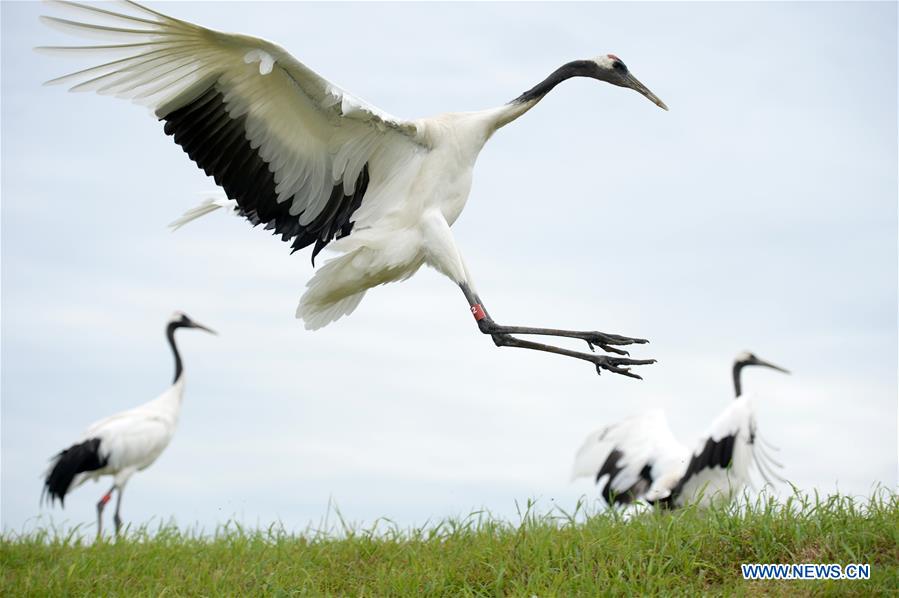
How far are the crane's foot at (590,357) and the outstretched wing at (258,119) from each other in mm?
1119

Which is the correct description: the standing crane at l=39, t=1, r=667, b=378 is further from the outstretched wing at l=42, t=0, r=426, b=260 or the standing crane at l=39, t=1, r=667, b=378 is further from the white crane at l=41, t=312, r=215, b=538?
the white crane at l=41, t=312, r=215, b=538

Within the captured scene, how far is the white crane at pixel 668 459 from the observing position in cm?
869

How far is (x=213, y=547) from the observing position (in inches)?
264

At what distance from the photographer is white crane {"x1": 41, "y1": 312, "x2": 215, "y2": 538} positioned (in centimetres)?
1130

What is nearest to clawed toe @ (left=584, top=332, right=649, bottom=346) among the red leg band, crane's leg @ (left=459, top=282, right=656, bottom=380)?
crane's leg @ (left=459, top=282, right=656, bottom=380)

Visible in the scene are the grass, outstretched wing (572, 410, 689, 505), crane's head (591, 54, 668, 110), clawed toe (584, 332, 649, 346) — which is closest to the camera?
the grass

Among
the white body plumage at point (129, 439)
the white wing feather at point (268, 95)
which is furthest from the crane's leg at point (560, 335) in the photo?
the white body plumage at point (129, 439)

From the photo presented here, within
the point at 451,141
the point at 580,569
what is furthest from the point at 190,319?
the point at 580,569

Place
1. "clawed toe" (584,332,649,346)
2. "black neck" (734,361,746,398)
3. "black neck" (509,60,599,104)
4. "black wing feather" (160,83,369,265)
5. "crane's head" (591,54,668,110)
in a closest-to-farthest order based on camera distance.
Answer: "black wing feather" (160,83,369,265)
"clawed toe" (584,332,649,346)
"black neck" (509,60,599,104)
"crane's head" (591,54,668,110)
"black neck" (734,361,746,398)

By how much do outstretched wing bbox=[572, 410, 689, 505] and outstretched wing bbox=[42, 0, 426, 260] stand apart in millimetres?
4227

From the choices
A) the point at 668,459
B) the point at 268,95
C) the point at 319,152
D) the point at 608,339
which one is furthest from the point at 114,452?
the point at 608,339

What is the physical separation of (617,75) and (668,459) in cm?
387

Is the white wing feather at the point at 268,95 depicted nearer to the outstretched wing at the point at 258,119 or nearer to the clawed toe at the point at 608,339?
the outstretched wing at the point at 258,119

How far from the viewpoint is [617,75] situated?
23.1 ft
